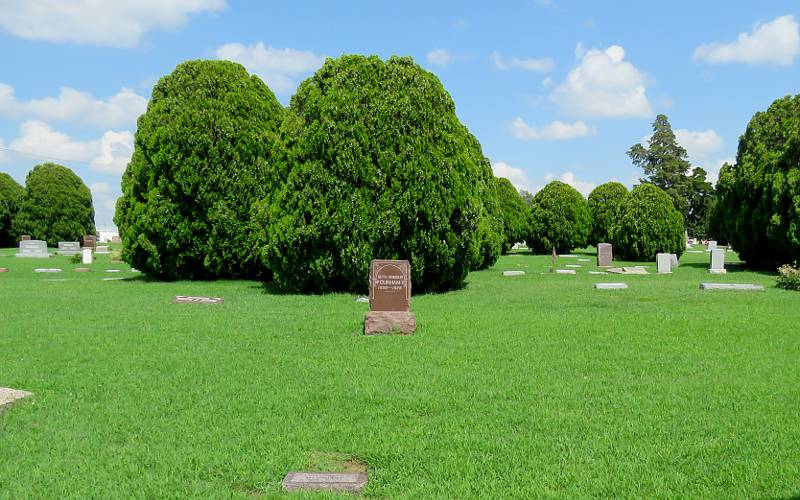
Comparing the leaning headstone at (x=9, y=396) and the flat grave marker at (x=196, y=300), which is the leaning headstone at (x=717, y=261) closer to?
Result: the flat grave marker at (x=196, y=300)

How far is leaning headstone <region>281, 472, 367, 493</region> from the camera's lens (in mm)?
3383

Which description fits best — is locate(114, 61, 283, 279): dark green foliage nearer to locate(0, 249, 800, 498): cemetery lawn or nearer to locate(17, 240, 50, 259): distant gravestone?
locate(0, 249, 800, 498): cemetery lawn

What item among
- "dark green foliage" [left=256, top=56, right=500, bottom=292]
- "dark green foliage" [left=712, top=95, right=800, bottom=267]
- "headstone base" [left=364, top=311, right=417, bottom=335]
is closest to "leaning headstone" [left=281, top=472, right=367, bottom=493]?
"headstone base" [left=364, top=311, right=417, bottom=335]

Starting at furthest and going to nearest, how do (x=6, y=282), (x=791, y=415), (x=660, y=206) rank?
(x=660, y=206) < (x=6, y=282) < (x=791, y=415)

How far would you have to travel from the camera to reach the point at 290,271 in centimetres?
1282

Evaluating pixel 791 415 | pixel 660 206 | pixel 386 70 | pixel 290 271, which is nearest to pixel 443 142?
pixel 386 70

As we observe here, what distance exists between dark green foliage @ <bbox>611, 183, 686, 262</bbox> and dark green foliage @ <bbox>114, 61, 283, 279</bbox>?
17082 millimetres

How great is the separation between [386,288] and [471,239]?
15.1 feet

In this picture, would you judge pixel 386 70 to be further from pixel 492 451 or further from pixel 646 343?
pixel 492 451

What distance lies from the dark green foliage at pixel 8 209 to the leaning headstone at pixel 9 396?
43.6 m

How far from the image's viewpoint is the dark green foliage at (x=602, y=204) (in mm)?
37469

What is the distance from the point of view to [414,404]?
4863 mm

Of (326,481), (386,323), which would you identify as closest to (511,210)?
(386,323)

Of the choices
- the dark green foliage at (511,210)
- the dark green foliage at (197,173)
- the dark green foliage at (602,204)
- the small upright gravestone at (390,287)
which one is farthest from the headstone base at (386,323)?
the dark green foliage at (602,204)
